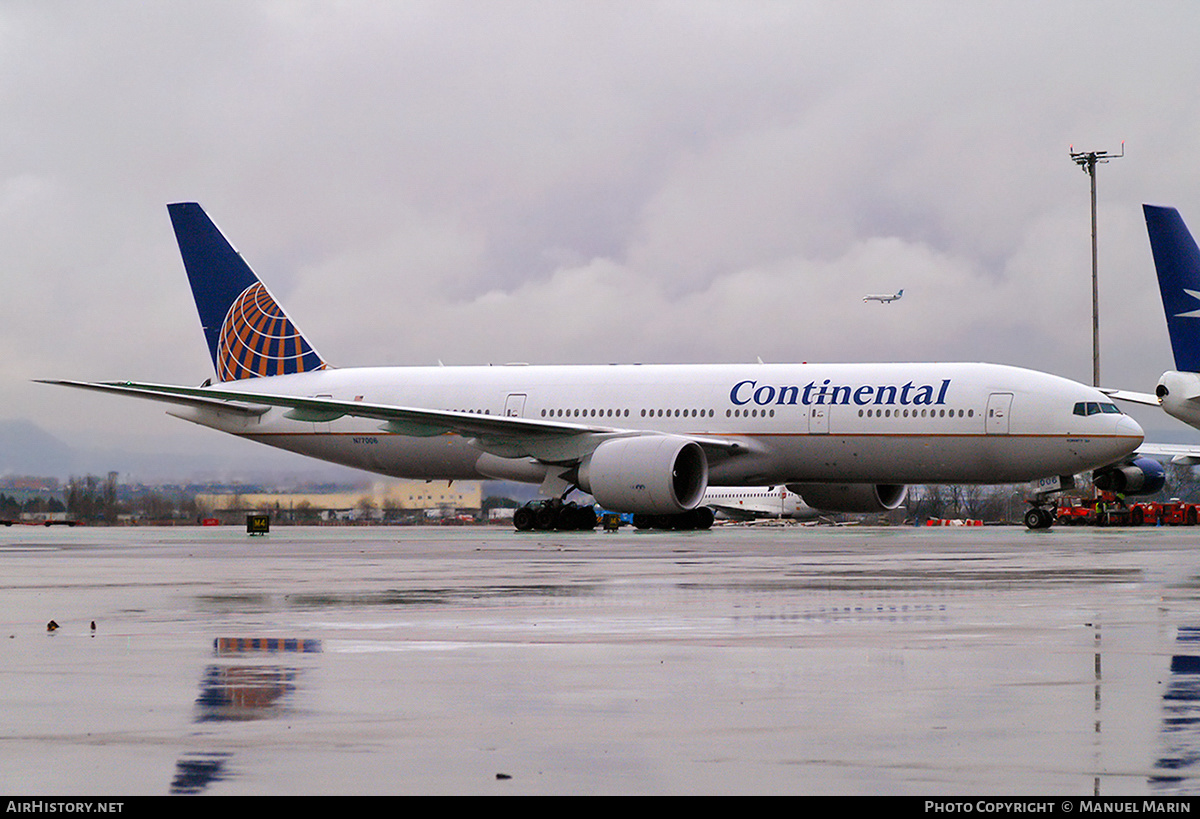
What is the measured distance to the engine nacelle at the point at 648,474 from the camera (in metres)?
36.6

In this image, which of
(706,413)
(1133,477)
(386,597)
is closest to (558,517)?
(706,413)

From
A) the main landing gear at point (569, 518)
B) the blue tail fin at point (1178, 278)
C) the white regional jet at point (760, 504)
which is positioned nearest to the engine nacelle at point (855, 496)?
the main landing gear at point (569, 518)

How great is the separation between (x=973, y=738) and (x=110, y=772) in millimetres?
3551

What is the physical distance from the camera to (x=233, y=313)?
48.6 meters

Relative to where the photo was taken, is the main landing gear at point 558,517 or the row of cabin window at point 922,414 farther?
the main landing gear at point 558,517

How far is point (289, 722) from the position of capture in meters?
7.64

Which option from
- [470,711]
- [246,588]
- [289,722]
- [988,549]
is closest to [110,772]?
[289,722]

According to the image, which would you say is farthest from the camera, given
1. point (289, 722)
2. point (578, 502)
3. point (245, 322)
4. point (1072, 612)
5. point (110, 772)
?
point (245, 322)

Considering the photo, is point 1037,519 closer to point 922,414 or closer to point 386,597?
point 922,414

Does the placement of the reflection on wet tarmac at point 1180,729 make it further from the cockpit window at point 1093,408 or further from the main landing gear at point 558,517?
the main landing gear at point 558,517

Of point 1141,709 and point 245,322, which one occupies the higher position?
point 245,322

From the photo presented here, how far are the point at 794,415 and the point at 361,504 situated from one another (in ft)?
53.9

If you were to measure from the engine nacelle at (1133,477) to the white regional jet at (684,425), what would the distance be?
0.72 ft
